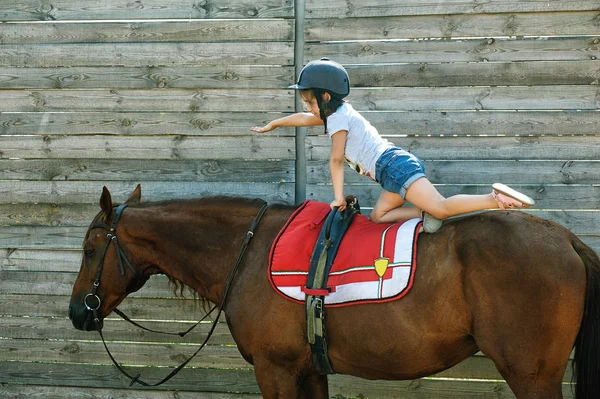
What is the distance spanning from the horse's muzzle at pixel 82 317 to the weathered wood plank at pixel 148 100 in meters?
1.68

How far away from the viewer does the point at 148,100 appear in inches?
203

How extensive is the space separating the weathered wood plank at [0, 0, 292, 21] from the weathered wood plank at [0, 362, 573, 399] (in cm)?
279

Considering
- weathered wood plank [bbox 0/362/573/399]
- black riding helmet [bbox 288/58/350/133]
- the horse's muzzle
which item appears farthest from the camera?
weathered wood plank [bbox 0/362/573/399]

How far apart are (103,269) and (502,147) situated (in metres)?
2.90

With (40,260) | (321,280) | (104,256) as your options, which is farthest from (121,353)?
(321,280)

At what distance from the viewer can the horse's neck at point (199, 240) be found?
4121mm

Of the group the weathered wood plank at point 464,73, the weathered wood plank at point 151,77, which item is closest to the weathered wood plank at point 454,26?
the weathered wood plank at point 464,73

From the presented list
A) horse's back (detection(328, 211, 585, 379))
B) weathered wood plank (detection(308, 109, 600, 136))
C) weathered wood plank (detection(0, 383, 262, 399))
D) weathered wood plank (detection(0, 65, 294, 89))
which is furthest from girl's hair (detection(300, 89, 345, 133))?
weathered wood plank (detection(0, 383, 262, 399))

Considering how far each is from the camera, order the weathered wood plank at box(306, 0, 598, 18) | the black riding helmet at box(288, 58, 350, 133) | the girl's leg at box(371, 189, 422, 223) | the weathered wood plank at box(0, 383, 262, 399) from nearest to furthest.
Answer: the black riding helmet at box(288, 58, 350, 133) < the girl's leg at box(371, 189, 422, 223) < the weathered wood plank at box(306, 0, 598, 18) < the weathered wood plank at box(0, 383, 262, 399)

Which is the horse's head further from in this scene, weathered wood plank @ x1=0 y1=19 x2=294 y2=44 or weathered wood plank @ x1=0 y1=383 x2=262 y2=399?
weathered wood plank @ x1=0 y1=19 x2=294 y2=44

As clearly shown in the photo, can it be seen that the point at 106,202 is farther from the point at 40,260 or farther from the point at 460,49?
the point at 460,49

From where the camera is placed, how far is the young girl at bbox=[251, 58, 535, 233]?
3674 mm

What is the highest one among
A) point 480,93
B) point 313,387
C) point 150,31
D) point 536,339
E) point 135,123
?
point 150,31

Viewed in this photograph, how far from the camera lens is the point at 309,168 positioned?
4.97 m
